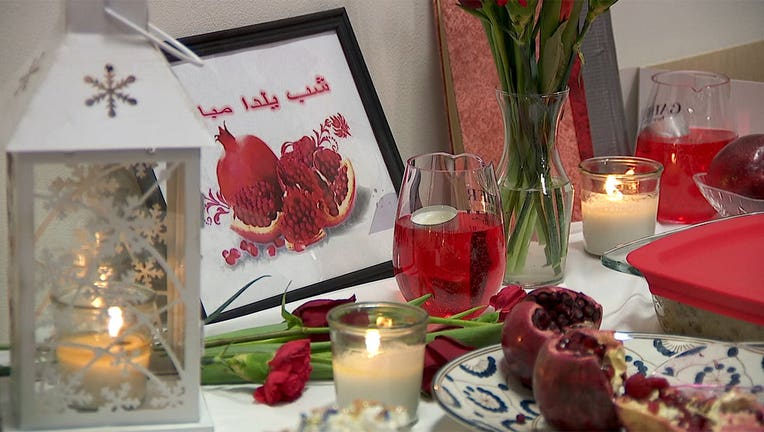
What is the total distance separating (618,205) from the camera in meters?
1.13

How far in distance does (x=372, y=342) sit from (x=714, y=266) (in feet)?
1.15

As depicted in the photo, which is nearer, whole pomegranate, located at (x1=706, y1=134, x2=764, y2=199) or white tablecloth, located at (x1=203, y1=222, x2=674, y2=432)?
white tablecloth, located at (x1=203, y1=222, x2=674, y2=432)

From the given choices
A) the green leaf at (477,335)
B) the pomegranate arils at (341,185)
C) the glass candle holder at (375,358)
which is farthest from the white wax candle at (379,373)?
the pomegranate arils at (341,185)

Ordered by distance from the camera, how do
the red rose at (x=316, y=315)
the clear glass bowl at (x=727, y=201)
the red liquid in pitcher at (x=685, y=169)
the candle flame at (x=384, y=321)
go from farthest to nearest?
1. the red liquid in pitcher at (x=685, y=169)
2. the clear glass bowl at (x=727, y=201)
3. the red rose at (x=316, y=315)
4. the candle flame at (x=384, y=321)

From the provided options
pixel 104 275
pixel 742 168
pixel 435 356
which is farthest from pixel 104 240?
pixel 742 168

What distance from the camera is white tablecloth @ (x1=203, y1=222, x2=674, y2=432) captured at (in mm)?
758

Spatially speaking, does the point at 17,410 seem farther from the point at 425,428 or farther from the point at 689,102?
the point at 689,102

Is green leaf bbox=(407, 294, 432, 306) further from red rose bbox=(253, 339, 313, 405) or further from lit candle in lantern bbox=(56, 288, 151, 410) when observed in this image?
lit candle in lantern bbox=(56, 288, 151, 410)

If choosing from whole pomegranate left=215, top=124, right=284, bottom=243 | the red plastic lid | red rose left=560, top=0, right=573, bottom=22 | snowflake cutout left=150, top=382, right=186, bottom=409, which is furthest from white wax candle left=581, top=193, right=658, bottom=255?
snowflake cutout left=150, top=382, right=186, bottom=409

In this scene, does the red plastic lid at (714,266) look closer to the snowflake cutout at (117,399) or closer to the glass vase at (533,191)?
the glass vase at (533,191)

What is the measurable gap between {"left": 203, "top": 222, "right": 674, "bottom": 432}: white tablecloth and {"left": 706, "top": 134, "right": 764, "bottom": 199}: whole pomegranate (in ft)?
0.43

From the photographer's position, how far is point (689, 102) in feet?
4.25

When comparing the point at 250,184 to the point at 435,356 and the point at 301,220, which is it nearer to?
the point at 301,220

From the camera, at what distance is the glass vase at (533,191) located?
40.0 inches
